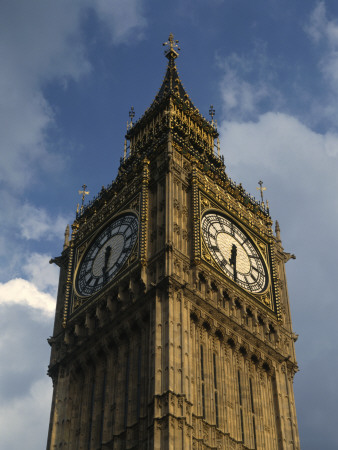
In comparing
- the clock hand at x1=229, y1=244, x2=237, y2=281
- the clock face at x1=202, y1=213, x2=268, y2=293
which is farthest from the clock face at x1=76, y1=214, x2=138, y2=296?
the clock hand at x1=229, y1=244, x2=237, y2=281

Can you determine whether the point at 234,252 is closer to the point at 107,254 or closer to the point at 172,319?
the point at 107,254

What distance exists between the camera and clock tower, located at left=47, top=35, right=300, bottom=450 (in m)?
43.4

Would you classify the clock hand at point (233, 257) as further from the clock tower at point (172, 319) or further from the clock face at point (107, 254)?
the clock face at point (107, 254)

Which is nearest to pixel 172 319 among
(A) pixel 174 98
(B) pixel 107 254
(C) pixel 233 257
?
(C) pixel 233 257

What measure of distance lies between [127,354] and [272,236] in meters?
14.4

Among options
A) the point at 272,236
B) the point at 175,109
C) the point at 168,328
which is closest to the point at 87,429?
the point at 168,328

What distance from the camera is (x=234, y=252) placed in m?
52.4

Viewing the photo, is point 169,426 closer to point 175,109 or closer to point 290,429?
point 290,429

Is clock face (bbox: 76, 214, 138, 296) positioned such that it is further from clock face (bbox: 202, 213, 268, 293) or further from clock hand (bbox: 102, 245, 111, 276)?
clock face (bbox: 202, 213, 268, 293)

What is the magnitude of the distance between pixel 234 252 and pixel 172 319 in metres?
9.03

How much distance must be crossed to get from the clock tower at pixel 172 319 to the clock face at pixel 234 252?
0.09 meters

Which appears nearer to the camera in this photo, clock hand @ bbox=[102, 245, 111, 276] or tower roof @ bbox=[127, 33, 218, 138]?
clock hand @ bbox=[102, 245, 111, 276]

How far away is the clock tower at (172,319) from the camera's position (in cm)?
4338

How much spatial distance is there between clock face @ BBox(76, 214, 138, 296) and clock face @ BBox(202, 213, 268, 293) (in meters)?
4.30
